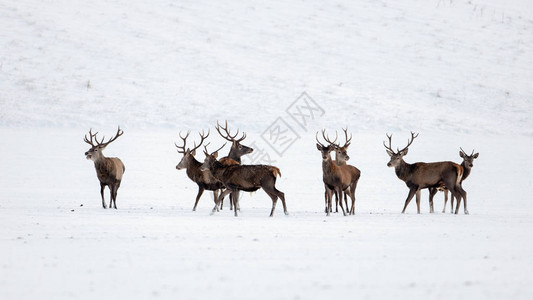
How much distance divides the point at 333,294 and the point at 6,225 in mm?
7314

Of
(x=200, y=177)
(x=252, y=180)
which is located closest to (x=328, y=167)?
(x=252, y=180)

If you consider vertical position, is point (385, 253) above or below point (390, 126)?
below

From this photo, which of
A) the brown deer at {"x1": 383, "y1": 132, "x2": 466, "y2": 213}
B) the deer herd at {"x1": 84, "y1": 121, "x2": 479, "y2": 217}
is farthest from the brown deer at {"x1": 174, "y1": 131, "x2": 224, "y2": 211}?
the brown deer at {"x1": 383, "y1": 132, "x2": 466, "y2": 213}

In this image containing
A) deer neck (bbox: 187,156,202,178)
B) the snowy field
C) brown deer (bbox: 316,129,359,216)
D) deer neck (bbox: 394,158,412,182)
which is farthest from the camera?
deer neck (bbox: 187,156,202,178)

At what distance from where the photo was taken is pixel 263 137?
28.0 m

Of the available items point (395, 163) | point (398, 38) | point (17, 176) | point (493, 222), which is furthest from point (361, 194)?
point (398, 38)

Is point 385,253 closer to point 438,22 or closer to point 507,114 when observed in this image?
point 507,114

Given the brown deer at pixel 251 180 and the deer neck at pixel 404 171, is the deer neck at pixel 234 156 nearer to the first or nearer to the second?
the brown deer at pixel 251 180

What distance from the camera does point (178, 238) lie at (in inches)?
406

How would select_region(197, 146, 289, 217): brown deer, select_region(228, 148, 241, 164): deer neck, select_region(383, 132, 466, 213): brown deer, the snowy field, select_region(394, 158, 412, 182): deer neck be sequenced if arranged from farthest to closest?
select_region(228, 148, 241, 164): deer neck < select_region(394, 158, 412, 182): deer neck < select_region(383, 132, 466, 213): brown deer < select_region(197, 146, 289, 217): brown deer < the snowy field

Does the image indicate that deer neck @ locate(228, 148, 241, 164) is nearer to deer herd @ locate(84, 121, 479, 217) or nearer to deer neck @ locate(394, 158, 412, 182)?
deer herd @ locate(84, 121, 479, 217)

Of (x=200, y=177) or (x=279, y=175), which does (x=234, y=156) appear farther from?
(x=279, y=175)

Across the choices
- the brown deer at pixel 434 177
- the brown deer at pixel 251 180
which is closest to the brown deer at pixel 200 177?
the brown deer at pixel 251 180

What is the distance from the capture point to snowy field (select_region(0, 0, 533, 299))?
7.68 meters
